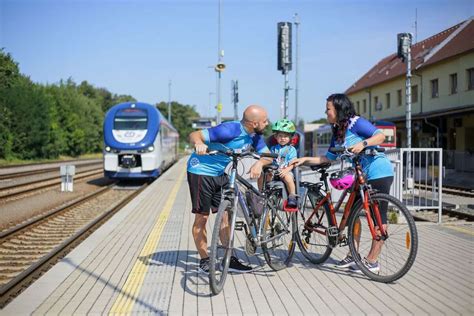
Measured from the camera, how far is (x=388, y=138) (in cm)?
2698

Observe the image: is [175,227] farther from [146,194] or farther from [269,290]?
[146,194]

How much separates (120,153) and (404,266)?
1605 centimetres

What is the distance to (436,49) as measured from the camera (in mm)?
34969

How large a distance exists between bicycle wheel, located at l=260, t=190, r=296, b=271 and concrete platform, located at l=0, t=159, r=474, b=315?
0.15 meters

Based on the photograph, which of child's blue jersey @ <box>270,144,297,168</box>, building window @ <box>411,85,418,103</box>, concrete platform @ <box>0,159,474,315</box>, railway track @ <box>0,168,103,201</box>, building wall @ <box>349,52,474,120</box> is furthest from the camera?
building window @ <box>411,85,418,103</box>

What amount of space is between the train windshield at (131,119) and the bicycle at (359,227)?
15.3m

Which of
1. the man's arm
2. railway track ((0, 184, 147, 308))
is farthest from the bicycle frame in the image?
railway track ((0, 184, 147, 308))

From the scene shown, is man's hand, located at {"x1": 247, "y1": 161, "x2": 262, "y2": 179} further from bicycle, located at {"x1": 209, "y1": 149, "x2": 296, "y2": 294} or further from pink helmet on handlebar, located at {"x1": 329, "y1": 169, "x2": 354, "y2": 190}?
pink helmet on handlebar, located at {"x1": 329, "y1": 169, "x2": 354, "y2": 190}

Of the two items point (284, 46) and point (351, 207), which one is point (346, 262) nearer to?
point (351, 207)

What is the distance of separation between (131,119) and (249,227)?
16.0 metres

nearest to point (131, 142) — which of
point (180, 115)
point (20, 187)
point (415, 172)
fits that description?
point (20, 187)

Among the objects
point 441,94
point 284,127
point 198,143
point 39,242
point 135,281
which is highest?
point 441,94

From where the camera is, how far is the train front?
1953cm

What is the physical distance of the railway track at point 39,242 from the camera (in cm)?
584
